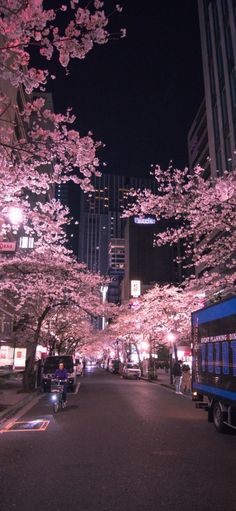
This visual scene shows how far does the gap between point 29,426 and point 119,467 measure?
5.96 m

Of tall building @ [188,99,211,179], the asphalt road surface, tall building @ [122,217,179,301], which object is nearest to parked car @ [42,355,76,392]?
the asphalt road surface

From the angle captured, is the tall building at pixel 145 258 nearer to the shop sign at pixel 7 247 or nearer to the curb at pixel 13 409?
the curb at pixel 13 409

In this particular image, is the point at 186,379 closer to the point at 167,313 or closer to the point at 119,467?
the point at 167,313

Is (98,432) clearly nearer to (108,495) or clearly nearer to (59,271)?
(108,495)

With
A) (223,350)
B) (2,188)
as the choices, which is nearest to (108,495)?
(223,350)

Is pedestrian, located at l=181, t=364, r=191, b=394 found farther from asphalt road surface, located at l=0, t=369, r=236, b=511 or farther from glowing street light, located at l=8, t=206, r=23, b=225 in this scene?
glowing street light, located at l=8, t=206, r=23, b=225

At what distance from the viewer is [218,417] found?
12.4 m

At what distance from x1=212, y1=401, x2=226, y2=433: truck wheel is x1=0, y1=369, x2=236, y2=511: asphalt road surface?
26cm

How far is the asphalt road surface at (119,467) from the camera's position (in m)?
6.02

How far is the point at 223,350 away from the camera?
11.8 meters

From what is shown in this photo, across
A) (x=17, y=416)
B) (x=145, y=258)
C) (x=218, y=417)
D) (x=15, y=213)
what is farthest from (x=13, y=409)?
(x=145, y=258)

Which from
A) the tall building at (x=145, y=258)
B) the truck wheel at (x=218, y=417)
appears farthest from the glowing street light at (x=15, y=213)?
the tall building at (x=145, y=258)

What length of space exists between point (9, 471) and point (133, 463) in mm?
2210

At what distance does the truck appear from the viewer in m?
11.1
